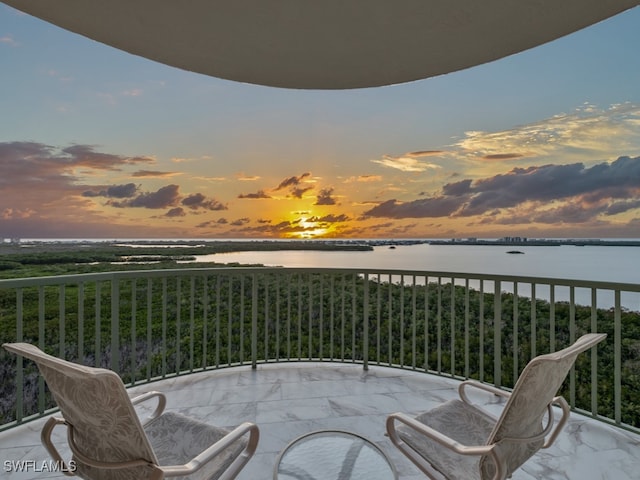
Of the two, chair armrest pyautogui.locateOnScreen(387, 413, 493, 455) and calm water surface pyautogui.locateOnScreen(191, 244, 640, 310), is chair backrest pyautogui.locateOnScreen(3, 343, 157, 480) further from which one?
calm water surface pyautogui.locateOnScreen(191, 244, 640, 310)

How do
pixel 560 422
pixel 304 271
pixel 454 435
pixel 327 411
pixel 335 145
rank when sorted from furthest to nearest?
pixel 335 145, pixel 304 271, pixel 327 411, pixel 454 435, pixel 560 422

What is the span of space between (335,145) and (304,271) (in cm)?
300

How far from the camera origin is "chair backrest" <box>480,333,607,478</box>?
1278mm

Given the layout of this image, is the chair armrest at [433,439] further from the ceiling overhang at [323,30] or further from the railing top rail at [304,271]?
the ceiling overhang at [323,30]

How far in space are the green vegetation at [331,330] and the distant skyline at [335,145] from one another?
1690 mm

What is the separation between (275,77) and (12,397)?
710 cm

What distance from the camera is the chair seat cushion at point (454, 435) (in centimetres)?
141

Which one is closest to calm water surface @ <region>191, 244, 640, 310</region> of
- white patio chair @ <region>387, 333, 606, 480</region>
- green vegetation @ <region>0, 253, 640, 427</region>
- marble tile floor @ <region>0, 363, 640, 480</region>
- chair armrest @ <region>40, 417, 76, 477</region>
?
green vegetation @ <region>0, 253, 640, 427</region>

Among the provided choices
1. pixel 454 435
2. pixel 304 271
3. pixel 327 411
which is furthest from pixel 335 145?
pixel 454 435

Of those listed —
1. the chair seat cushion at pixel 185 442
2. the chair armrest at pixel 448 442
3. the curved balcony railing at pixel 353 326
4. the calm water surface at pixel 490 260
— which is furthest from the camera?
the calm water surface at pixel 490 260

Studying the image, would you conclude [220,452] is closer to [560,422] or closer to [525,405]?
[525,405]

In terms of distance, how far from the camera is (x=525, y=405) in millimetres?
1300

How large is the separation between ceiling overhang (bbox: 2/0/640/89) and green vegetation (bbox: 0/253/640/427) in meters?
2.20

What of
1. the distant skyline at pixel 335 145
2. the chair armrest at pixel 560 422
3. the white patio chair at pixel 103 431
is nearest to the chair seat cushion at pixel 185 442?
the white patio chair at pixel 103 431
